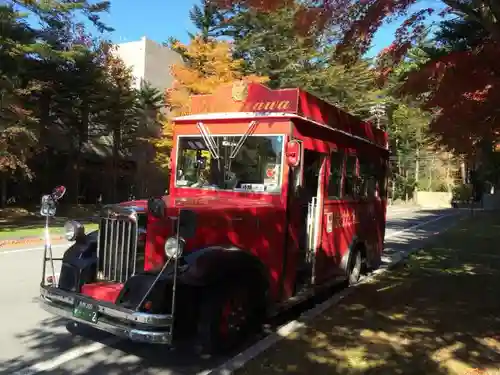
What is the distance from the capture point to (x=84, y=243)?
555cm

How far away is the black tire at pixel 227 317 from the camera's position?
15.1 ft

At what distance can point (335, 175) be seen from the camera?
723 centimetres

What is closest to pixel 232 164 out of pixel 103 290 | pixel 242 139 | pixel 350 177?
pixel 242 139

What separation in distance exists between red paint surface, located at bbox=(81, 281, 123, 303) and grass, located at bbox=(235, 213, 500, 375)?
1.38 meters

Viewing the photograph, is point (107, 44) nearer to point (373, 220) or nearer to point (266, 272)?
point (373, 220)

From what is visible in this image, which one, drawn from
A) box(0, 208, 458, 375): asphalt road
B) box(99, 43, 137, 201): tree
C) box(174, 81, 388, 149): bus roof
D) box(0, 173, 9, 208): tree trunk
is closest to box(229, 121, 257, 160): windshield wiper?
box(174, 81, 388, 149): bus roof

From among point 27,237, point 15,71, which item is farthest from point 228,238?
point 15,71

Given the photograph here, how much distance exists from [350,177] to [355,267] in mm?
1824

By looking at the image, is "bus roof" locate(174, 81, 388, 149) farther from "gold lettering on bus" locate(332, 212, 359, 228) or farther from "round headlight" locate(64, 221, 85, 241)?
"round headlight" locate(64, 221, 85, 241)

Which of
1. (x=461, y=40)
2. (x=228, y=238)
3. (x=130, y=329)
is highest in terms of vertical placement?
(x=461, y=40)

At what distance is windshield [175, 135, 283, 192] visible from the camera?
5.88 meters

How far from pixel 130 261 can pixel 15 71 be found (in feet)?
51.1

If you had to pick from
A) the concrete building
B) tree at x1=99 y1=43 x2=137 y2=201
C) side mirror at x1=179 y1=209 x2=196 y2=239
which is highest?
the concrete building

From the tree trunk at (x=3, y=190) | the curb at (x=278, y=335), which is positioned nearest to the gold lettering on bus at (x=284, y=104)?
the curb at (x=278, y=335)
